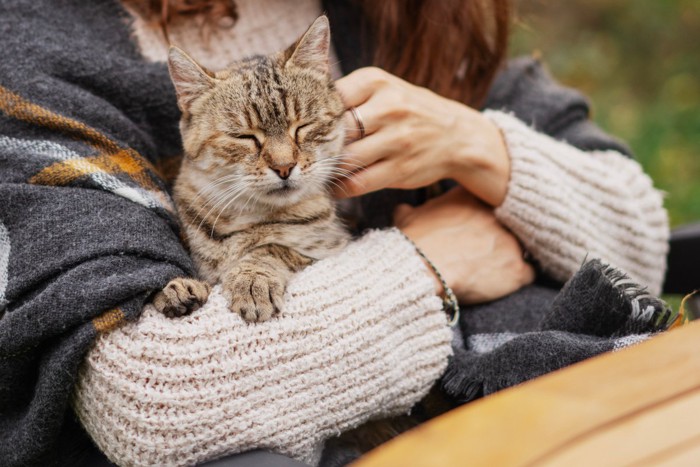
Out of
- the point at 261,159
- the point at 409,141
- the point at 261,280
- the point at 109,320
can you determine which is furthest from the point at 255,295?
the point at 409,141

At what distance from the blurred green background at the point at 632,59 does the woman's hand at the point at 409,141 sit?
2.35 m

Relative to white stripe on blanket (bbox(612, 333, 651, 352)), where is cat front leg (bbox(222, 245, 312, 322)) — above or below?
below

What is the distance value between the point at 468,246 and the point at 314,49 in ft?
1.78

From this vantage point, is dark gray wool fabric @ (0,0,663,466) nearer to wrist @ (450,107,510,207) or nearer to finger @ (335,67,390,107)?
wrist @ (450,107,510,207)

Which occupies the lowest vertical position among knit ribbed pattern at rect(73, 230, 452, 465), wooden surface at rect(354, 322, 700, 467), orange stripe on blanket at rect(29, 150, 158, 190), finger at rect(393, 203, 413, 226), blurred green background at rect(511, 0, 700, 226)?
blurred green background at rect(511, 0, 700, 226)

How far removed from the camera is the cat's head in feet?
4.28

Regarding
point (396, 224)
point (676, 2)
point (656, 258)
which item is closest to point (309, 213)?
point (396, 224)

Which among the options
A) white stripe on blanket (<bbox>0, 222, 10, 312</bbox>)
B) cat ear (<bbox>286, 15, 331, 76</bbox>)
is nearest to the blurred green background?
cat ear (<bbox>286, 15, 331, 76</bbox>)

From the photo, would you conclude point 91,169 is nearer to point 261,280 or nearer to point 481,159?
point 261,280

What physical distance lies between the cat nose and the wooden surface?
2.48 feet

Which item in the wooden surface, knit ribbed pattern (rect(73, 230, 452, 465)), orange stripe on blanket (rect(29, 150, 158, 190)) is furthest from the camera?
orange stripe on blanket (rect(29, 150, 158, 190))

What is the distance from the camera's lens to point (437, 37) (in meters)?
1.58

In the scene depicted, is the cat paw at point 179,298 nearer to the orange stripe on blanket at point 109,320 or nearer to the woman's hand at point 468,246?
the orange stripe on blanket at point 109,320

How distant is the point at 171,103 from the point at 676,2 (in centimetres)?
384
